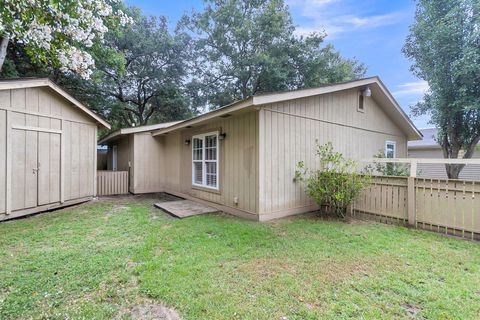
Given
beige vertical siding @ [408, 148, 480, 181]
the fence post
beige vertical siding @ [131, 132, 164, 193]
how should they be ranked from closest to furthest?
the fence post → beige vertical siding @ [131, 132, 164, 193] → beige vertical siding @ [408, 148, 480, 181]

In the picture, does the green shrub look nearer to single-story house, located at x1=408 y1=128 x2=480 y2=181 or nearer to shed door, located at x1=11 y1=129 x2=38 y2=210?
shed door, located at x1=11 y1=129 x2=38 y2=210

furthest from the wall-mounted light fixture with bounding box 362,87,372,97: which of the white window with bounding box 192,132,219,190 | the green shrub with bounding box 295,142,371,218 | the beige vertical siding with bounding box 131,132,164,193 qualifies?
the beige vertical siding with bounding box 131,132,164,193

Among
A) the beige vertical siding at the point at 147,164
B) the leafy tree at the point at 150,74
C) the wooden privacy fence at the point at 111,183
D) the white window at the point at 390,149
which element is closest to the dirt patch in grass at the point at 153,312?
the beige vertical siding at the point at 147,164

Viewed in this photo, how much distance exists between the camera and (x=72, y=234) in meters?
4.39

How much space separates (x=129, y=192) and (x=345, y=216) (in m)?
8.18

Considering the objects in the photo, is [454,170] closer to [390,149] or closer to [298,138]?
[390,149]

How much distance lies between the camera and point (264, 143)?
5340mm

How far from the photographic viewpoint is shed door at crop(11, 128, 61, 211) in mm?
5348

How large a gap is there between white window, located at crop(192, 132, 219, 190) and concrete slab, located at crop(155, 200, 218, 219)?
2.07ft

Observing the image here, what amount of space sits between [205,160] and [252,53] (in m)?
13.9

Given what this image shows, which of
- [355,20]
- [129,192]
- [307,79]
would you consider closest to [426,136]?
[307,79]

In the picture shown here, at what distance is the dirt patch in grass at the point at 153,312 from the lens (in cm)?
216

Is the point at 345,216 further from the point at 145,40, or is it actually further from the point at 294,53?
the point at 145,40

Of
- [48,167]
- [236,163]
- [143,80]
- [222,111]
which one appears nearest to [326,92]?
[222,111]
